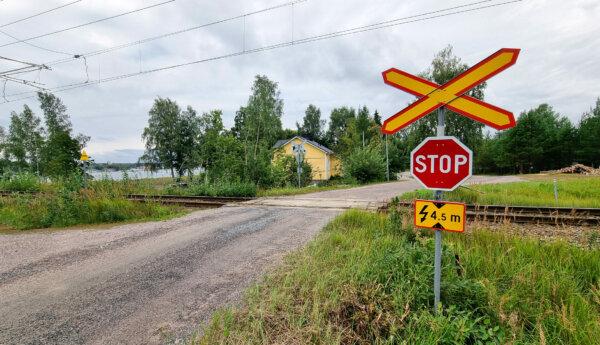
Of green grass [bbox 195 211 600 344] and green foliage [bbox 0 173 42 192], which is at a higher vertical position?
green foliage [bbox 0 173 42 192]

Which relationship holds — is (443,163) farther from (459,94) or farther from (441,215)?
(459,94)

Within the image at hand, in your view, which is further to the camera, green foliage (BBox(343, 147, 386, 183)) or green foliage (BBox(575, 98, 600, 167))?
green foliage (BBox(575, 98, 600, 167))

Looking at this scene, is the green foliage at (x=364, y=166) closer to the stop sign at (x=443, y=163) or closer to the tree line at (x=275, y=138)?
the tree line at (x=275, y=138)

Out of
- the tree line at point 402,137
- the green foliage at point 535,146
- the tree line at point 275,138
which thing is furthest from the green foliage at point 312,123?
the green foliage at point 535,146

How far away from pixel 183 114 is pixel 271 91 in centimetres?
1603

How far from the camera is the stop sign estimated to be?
2260 millimetres

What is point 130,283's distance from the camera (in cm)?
402

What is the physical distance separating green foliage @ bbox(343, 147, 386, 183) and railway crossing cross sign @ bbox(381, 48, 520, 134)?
2227 cm

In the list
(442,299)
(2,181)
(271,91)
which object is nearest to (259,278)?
(442,299)

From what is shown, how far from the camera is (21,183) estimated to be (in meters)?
16.8

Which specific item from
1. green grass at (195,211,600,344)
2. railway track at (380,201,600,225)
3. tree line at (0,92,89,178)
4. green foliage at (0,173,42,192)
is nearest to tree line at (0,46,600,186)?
tree line at (0,92,89,178)

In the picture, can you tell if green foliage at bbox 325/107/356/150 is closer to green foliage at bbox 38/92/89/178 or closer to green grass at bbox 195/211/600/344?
green foliage at bbox 38/92/89/178

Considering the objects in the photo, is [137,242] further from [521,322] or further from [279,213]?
[521,322]

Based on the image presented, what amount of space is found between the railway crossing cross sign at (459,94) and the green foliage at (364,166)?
22.3 m
